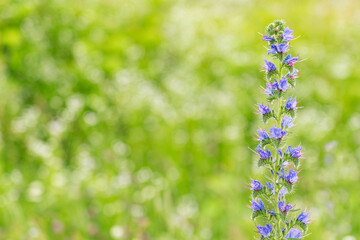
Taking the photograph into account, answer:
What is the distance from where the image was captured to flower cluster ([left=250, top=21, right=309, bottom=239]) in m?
1.41

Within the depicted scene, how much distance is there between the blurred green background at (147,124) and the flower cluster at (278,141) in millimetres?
1592

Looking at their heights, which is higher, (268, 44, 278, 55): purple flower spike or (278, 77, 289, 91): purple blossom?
(268, 44, 278, 55): purple flower spike

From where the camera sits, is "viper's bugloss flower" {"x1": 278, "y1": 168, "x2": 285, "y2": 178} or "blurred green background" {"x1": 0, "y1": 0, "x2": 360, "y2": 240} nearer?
"viper's bugloss flower" {"x1": 278, "y1": 168, "x2": 285, "y2": 178}

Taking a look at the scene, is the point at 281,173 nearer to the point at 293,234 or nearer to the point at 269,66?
the point at 293,234

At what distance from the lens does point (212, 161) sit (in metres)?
5.08

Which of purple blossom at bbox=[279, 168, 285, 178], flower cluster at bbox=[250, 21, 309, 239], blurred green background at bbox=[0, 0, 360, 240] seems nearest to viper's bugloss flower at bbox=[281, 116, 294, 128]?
flower cluster at bbox=[250, 21, 309, 239]

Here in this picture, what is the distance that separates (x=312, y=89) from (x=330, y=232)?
331cm

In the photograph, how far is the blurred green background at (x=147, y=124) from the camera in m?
3.92

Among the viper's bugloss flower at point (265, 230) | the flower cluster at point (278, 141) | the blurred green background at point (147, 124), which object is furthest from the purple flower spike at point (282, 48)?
the blurred green background at point (147, 124)

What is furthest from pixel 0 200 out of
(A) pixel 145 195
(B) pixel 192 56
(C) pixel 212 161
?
(B) pixel 192 56

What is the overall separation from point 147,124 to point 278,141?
161 inches

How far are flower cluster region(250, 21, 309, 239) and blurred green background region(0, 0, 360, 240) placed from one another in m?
1.59

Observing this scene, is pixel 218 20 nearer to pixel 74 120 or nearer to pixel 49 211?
pixel 74 120

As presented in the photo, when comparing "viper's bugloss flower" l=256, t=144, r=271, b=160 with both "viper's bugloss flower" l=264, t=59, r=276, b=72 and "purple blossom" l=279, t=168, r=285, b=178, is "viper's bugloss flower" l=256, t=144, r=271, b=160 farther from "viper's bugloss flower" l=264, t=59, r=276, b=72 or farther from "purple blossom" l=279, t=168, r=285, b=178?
"viper's bugloss flower" l=264, t=59, r=276, b=72
